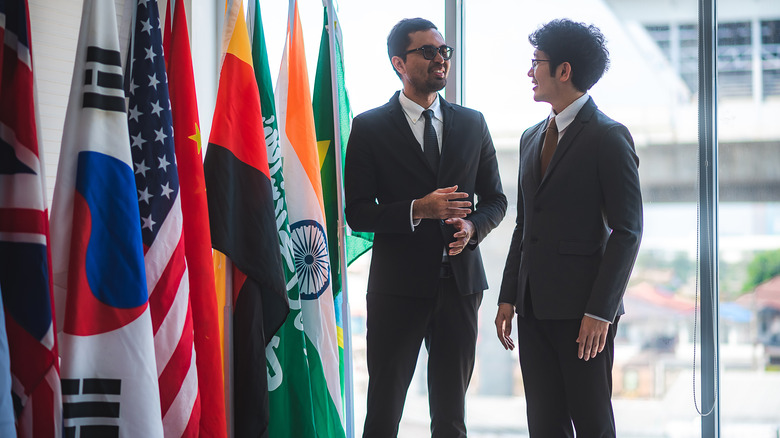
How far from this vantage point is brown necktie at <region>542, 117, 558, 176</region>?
204cm

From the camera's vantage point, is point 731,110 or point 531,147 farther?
point 731,110

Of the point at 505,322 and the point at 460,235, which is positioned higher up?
the point at 460,235

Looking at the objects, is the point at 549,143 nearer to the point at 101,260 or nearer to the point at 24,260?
the point at 101,260

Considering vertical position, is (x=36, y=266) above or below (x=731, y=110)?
below

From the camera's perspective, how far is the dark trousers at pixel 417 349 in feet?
7.01

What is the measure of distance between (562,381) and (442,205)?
0.70m

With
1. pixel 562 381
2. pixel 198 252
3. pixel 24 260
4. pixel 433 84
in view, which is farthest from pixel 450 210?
pixel 24 260

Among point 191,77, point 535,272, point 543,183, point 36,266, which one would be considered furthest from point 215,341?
point 543,183

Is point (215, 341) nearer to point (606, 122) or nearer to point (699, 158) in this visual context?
point (606, 122)

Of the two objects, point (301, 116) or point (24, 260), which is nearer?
point (24, 260)

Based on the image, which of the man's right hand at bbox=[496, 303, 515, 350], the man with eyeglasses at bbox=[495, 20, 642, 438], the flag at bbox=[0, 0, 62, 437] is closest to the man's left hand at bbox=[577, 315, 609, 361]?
the man with eyeglasses at bbox=[495, 20, 642, 438]

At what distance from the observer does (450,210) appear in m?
2.05

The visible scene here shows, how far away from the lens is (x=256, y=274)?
73.2 inches

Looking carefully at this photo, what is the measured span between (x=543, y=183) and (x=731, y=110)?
1.28m
